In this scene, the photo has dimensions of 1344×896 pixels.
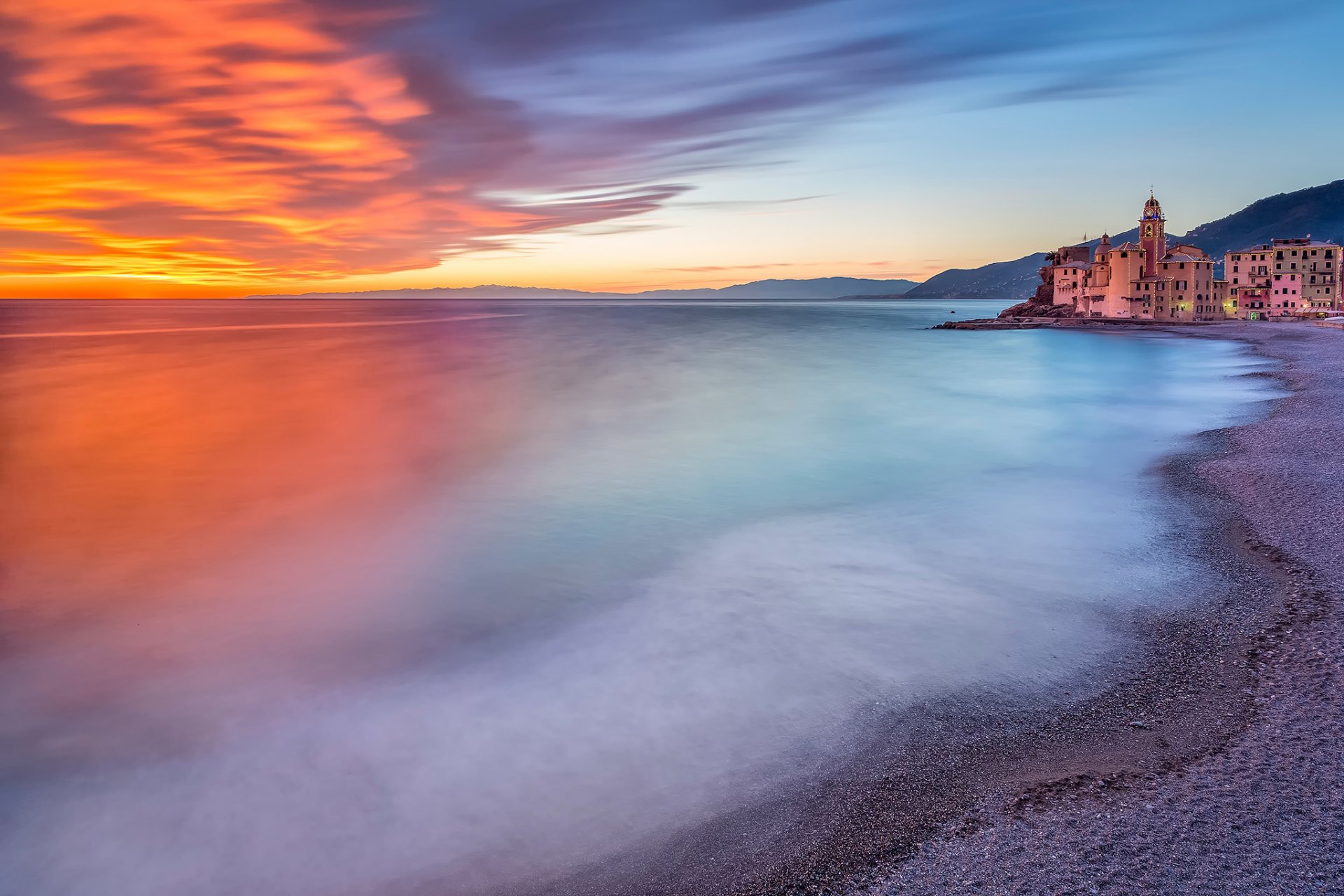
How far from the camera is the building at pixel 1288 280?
65.9 m

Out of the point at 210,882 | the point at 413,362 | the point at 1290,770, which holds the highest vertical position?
the point at 413,362

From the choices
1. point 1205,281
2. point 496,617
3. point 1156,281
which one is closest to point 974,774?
point 496,617

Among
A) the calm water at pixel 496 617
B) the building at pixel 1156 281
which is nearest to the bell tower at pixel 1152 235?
the building at pixel 1156 281

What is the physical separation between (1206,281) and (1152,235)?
6370mm

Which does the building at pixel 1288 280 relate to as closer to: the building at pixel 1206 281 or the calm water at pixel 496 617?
the building at pixel 1206 281

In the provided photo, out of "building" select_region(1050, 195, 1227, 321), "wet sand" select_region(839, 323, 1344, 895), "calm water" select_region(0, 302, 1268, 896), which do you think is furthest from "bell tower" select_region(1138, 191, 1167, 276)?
"wet sand" select_region(839, 323, 1344, 895)

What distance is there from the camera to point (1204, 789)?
475 cm

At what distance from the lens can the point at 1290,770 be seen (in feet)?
15.8

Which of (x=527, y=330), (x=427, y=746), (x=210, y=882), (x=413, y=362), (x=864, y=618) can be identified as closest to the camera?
(x=210, y=882)

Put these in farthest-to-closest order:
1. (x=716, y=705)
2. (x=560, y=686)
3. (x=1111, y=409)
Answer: (x=1111, y=409), (x=560, y=686), (x=716, y=705)

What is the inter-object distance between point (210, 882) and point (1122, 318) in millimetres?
83934

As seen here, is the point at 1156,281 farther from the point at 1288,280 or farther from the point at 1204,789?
the point at 1204,789

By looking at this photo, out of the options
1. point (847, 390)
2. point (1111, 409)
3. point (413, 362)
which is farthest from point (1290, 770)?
point (413, 362)

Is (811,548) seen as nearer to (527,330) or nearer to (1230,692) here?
(1230,692)
